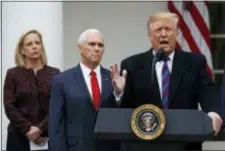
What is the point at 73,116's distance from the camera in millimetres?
6984

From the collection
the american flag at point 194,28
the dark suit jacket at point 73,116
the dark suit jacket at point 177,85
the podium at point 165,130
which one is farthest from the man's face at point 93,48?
the american flag at point 194,28

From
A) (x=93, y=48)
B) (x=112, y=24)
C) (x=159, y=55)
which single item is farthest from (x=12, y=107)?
(x=112, y=24)

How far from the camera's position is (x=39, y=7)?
29.3 ft

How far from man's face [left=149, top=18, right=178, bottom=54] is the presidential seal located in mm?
1126

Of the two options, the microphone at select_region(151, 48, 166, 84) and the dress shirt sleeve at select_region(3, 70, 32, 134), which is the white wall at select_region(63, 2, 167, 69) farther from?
the microphone at select_region(151, 48, 166, 84)

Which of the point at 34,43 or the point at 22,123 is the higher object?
the point at 34,43

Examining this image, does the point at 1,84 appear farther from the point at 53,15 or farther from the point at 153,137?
the point at 153,137

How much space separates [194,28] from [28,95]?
2714mm

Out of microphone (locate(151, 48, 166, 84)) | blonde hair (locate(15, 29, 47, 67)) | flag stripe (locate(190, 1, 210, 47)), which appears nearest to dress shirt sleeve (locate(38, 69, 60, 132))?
blonde hair (locate(15, 29, 47, 67))

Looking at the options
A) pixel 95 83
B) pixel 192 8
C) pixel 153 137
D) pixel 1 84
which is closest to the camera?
pixel 153 137

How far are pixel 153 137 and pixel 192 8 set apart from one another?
460 centimetres

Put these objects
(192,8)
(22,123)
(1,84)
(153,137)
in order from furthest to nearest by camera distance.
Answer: (192,8)
(1,84)
(22,123)
(153,137)

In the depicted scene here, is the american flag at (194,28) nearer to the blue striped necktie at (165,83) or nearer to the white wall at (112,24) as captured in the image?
the white wall at (112,24)

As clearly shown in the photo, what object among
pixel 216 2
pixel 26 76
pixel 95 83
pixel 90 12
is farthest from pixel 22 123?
pixel 216 2
